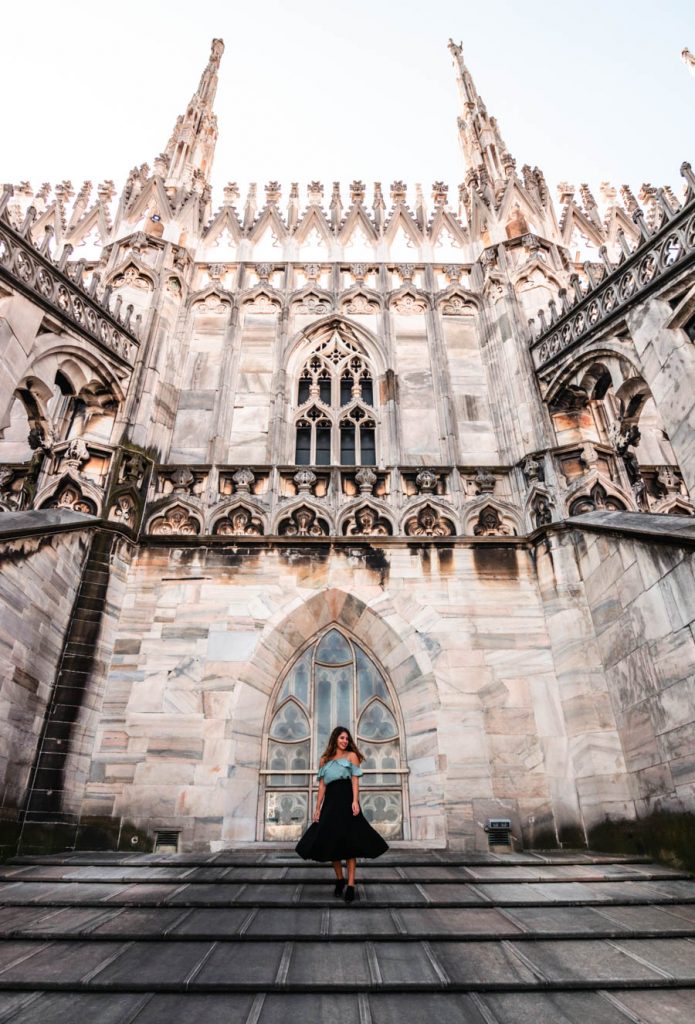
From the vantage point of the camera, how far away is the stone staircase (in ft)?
9.66

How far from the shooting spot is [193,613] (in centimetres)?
855

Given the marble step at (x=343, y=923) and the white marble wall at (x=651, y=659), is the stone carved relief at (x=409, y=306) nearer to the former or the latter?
the white marble wall at (x=651, y=659)

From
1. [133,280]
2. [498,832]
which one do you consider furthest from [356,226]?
[498,832]

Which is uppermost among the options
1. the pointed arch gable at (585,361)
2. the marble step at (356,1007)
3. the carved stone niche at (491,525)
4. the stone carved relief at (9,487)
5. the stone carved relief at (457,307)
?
the stone carved relief at (457,307)

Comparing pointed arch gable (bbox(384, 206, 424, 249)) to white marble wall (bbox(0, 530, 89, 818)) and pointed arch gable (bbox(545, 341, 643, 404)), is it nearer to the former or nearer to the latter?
pointed arch gable (bbox(545, 341, 643, 404))

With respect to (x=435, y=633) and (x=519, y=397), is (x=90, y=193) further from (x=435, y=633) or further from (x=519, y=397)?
(x=435, y=633)

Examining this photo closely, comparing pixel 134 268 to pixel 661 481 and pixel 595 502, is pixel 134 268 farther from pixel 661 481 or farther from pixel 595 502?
pixel 661 481

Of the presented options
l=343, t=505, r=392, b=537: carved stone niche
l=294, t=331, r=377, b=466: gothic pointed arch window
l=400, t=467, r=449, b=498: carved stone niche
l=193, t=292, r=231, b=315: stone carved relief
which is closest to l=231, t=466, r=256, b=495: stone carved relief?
l=294, t=331, r=377, b=466: gothic pointed arch window

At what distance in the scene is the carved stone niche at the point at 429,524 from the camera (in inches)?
378

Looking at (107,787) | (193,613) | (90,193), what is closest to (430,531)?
(193,613)

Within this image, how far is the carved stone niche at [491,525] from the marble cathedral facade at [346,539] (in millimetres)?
42

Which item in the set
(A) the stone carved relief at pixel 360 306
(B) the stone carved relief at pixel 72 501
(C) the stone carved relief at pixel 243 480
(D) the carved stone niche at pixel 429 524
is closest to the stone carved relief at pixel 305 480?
(C) the stone carved relief at pixel 243 480

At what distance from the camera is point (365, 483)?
→ 396 inches

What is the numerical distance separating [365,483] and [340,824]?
6117mm
